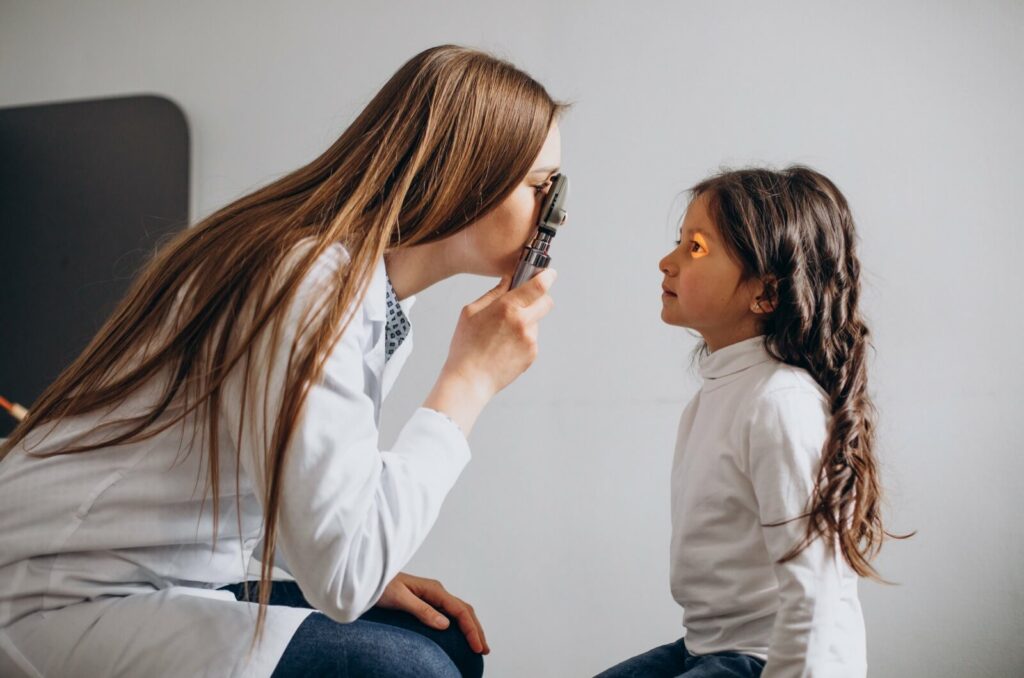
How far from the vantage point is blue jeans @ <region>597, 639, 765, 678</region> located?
2.81ft

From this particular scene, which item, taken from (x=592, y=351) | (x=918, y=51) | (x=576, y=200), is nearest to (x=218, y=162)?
(x=576, y=200)

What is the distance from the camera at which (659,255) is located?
4.64 ft

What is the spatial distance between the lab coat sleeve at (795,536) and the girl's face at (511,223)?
0.32 meters

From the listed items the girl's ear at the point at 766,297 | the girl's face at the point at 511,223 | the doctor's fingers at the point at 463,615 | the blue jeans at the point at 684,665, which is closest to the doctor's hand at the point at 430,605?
the doctor's fingers at the point at 463,615

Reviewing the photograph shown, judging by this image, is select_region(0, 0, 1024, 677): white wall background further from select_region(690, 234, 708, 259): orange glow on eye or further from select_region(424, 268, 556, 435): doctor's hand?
select_region(424, 268, 556, 435): doctor's hand

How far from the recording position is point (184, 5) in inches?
66.8

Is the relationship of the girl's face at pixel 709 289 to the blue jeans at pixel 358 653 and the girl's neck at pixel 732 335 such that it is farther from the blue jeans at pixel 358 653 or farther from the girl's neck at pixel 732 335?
the blue jeans at pixel 358 653

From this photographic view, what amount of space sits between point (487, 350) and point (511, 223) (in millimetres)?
158

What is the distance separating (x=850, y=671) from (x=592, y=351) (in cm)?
72

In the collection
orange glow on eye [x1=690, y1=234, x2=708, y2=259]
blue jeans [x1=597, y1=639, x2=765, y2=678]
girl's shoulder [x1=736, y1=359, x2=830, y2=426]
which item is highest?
orange glow on eye [x1=690, y1=234, x2=708, y2=259]

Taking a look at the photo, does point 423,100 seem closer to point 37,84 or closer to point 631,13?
point 631,13

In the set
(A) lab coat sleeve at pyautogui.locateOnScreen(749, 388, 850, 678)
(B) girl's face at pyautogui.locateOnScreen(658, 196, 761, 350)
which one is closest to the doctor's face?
(B) girl's face at pyautogui.locateOnScreen(658, 196, 761, 350)

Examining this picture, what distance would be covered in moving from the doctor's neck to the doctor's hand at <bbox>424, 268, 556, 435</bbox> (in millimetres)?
100

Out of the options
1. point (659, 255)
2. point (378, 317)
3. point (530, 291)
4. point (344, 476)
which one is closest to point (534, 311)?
point (530, 291)
